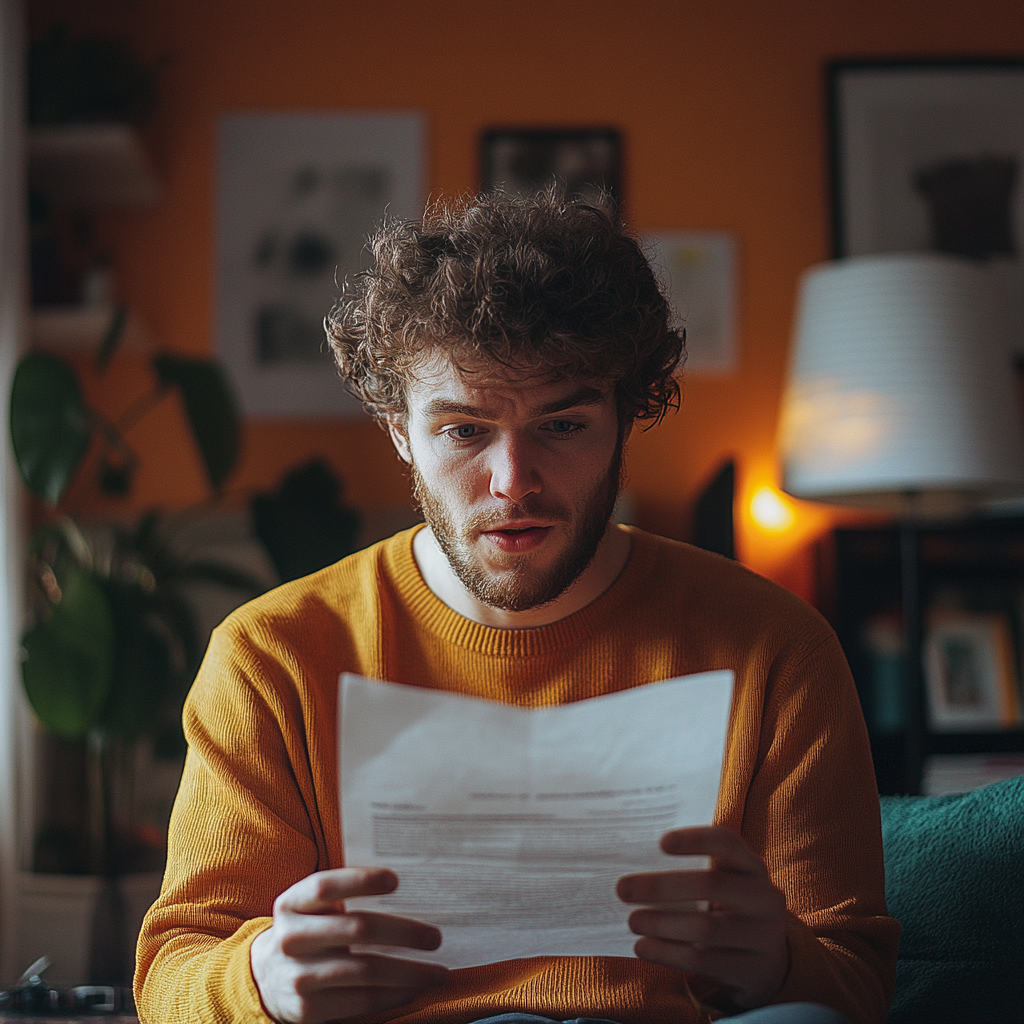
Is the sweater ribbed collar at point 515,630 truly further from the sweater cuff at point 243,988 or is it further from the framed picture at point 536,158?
the framed picture at point 536,158

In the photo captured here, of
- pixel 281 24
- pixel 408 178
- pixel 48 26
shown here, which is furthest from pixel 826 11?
pixel 48 26

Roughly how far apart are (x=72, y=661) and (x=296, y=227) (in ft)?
4.27

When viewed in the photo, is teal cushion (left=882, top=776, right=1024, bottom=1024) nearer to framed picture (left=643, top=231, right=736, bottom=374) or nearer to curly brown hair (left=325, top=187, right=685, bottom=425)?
curly brown hair (left=325, top=187, right=685, bottom=425)

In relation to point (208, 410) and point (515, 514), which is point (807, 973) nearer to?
point (515, 514)

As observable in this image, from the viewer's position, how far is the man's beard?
0.95 metres

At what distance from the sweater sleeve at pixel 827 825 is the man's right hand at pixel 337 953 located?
0.89 ft

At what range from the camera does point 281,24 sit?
9.09 feet

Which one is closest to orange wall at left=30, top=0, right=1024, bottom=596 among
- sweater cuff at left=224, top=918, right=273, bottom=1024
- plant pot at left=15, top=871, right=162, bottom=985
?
plant pot at left=15, top=871, right=162, bottom=985

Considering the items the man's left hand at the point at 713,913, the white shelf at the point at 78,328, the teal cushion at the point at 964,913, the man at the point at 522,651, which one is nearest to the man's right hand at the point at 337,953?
the man at the point at 522,651

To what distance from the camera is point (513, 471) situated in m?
0.92

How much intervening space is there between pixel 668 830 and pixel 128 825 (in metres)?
1.79

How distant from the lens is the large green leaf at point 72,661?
6.28 ft

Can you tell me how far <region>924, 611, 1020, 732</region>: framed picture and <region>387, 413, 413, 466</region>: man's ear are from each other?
1.63 metres

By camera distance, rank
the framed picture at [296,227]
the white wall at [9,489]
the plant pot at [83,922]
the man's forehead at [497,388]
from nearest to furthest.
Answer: the man's forehead at [497,388]
the plant pot at [83,922]
the white wall at [9,489]
the framed picture at [296,227]
